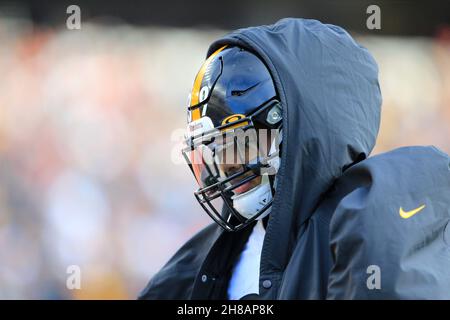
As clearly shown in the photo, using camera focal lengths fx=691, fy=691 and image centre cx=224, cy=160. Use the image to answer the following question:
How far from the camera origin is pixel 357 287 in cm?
164

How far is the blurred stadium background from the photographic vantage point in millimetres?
5039

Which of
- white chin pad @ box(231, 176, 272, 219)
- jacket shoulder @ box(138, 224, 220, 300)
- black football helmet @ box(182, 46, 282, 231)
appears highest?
black football helmet @ box(182, 46, 282, 231)

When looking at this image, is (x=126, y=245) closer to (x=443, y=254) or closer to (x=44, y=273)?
(x=44, y=273)

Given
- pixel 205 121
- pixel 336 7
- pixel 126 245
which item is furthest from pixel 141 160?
pixel 205 121

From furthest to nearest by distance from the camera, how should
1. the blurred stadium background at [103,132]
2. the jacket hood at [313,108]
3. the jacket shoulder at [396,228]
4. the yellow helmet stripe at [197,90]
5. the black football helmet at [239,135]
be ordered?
1. the blurred stadium background at [103,132]
2. the yellow helmet stripe at [197,90]
3. the black football helmet at [239,135]
4. the jacket hood at [313,108]
5. the jacket shoulder at [396,228]

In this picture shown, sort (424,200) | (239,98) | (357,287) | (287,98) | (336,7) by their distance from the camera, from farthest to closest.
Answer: (336,7) < (239,98) < (287,98) < (424,200) < (357,287)

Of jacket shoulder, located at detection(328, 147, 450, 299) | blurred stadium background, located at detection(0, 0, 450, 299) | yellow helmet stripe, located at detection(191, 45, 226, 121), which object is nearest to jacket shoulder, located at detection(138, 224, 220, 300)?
yellow helmet stripe, located at detection(191, 45, 226, 121)

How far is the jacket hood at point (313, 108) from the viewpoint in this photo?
2.02 m

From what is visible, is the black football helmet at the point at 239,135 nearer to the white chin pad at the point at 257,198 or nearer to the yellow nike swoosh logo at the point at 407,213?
the white chin pad at the point at 257,198

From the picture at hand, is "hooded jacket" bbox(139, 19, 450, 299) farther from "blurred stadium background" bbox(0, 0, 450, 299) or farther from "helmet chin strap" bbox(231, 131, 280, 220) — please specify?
"blurred stadium background" bbox(0, 0, 450, 299)

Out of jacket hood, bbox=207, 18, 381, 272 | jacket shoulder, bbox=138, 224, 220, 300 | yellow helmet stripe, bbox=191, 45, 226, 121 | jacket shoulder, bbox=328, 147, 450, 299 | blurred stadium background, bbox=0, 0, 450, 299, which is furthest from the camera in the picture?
blurred stadium background, bbox=0, 0, 450, 299

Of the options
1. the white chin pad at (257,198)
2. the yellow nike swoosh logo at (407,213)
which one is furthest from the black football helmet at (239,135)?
the yellow nike swoosh logo at (407,213)

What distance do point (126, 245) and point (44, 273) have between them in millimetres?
620

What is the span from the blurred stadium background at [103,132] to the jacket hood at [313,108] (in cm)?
306
